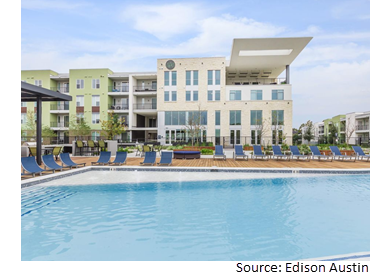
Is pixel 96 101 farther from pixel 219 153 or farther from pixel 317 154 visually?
pixel 317 154

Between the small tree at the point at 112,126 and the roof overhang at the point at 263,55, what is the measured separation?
1658 centimetres

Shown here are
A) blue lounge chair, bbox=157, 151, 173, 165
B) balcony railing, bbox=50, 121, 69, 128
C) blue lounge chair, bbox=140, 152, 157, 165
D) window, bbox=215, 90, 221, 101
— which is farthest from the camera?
balcony railing, bbox=50, 121, 69, 128

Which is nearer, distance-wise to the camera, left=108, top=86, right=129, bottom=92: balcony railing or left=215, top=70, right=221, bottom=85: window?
left=215, top=70, right=221, bottom=85: window

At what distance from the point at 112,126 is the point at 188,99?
10.5m

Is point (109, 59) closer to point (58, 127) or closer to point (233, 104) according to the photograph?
point (58, 127)

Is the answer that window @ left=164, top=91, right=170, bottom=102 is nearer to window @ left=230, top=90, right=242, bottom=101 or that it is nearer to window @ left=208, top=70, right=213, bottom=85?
window @ left=208, top=70, right=213, bottom=85

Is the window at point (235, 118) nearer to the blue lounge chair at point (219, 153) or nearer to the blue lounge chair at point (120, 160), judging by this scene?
the blue lounge chair at point (219, 153)

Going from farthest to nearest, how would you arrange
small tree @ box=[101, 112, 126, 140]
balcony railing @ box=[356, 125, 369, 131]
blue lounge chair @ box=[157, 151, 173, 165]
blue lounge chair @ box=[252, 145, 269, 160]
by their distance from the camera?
balcony railing @ box=[356, 125, 369, 131] < small tree @ box=[101, 112, 126, 140] < blue lounge chair @ box=[252, 145, 269, 160] < blue lounge chair @ box=[157, 151, 173, 165]

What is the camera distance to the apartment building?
111ft

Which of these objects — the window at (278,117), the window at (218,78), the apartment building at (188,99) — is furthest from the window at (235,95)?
the window at (278,117)

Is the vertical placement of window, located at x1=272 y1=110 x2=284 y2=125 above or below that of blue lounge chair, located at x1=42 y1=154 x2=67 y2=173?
above

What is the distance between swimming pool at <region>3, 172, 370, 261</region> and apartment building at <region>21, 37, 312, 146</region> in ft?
74.6

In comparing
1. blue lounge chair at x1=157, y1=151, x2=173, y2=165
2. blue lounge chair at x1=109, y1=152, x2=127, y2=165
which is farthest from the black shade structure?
blue lounge chair at x1=157, y1=151, x2=173, y2=165
